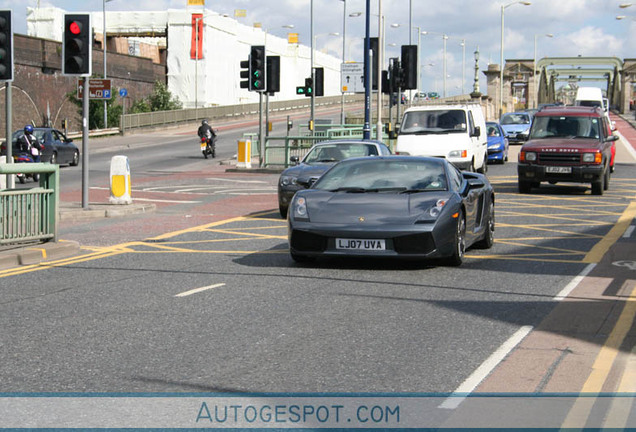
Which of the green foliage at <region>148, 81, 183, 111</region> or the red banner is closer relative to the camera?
the green foliage at <region>148, 81, 183, 111</region>

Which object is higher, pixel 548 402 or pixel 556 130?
pixel 556 130

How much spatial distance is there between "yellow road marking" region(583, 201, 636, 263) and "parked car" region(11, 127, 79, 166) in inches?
925

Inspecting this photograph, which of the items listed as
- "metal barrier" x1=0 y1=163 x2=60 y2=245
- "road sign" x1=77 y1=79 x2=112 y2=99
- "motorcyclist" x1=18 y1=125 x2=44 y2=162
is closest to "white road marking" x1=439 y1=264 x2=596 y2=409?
"metal barrier" x1=0 y1=163 x2=60 y2=245

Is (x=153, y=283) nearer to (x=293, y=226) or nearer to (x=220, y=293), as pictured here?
(x=220, y=293)

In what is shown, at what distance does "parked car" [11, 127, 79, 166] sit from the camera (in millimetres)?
37000

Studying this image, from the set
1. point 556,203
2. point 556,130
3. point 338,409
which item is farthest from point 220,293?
point 556,130

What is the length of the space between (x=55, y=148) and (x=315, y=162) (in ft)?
67.8

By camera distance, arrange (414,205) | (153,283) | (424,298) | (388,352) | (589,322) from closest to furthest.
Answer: (388,352) < (589,322) < (424,298) < (153,283) < (414,205)

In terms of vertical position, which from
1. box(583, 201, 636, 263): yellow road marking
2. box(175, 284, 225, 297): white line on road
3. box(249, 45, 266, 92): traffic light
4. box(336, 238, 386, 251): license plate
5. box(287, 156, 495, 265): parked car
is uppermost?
box(249, 45, 266, 92): traffic light

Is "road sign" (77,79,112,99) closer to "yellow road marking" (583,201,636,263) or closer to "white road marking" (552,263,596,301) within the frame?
"yellow road marking" (583,201,636,263)

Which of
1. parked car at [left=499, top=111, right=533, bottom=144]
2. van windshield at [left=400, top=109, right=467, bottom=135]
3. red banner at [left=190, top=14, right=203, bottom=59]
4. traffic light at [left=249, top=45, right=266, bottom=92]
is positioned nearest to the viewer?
van windshield at [left=400, top=109, right=467, bottom=135]

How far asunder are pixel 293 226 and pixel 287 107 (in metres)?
84.7

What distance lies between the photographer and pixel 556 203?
21125 mm

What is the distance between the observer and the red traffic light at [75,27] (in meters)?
17.7
